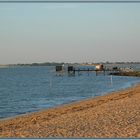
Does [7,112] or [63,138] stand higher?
[63,138]

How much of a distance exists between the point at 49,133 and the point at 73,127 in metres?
1.40

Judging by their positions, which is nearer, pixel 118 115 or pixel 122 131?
pixel 122 131

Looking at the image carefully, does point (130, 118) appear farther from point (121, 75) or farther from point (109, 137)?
point (121, 75)

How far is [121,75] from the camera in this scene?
343 ft

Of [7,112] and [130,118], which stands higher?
[130,118]

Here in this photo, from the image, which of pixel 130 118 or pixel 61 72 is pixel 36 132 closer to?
pixel 130 118

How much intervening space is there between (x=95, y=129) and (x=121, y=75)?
301ft

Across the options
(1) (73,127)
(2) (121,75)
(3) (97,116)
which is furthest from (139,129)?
(2) (121,75)

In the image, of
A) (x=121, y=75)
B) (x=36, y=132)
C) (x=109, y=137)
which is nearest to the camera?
(x=109, y=137)

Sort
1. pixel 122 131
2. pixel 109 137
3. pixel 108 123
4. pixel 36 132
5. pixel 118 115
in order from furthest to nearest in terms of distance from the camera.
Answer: pixel 118 115 < pixel 108 123 < pixel 36 132 < pixel 122 131 < pixel 109 137

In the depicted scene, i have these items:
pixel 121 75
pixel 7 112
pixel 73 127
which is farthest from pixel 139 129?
pixel 121 75

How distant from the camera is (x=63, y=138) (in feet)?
39.5

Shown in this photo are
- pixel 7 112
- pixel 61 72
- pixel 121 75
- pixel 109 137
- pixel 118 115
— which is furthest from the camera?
pixel 61 72

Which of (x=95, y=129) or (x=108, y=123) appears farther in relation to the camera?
(x=108, y=123)
